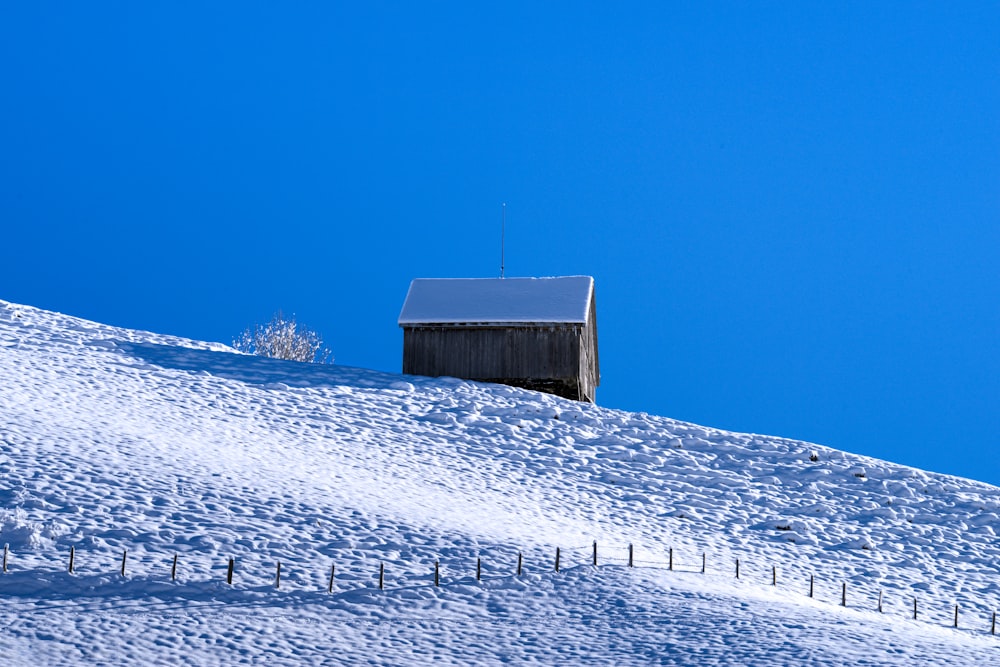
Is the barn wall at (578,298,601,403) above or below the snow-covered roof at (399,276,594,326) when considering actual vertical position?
below

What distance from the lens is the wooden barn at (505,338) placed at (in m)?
35.7

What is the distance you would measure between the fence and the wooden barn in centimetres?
1399

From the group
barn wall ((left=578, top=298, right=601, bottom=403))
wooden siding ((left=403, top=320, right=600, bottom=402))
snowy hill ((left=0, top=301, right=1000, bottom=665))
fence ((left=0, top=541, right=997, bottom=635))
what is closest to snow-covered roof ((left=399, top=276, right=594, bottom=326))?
wooden siding ((left=403, top=320, right=600, bottom=402))

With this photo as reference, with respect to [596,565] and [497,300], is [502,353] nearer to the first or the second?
[497,300]

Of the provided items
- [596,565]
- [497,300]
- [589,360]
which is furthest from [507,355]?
[596,565]

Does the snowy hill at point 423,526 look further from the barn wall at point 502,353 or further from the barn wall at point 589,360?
the barn wall at point 589,360

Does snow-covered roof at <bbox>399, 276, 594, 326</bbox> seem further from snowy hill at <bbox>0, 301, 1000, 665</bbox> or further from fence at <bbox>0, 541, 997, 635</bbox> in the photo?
fence at <bbox>0, 541, 997, 635</bbox>

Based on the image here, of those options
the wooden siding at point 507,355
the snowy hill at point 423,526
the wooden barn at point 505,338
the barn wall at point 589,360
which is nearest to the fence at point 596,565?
the snowy hill at point 423,526

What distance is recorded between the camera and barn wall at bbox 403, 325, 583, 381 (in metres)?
35.7

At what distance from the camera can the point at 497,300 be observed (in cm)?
3725

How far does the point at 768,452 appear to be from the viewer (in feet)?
101

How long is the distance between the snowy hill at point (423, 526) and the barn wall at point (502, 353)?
5.97ft

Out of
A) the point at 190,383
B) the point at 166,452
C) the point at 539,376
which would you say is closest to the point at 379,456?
the point at 166,452

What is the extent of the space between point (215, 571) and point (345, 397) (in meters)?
14.6
